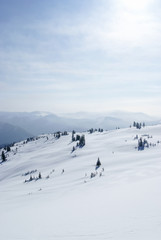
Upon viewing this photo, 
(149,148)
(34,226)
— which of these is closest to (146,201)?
(34,226)

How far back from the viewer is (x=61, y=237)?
11.4m

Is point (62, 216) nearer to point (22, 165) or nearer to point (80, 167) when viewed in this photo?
point (80, 167)

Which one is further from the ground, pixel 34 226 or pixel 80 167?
pixel 34 226

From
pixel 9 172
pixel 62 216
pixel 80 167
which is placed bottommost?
pixel 9 172

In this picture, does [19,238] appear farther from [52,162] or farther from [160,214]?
[52,162]

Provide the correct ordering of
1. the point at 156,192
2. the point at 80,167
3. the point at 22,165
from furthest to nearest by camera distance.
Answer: the point at 22,165
the point at 80,167
the point at 156,192

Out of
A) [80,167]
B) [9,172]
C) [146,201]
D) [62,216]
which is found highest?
[146,201]

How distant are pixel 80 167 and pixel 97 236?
49.8 meters

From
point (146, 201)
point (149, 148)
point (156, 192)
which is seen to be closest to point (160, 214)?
point (146, 201)

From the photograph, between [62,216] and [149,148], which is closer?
[62,216]

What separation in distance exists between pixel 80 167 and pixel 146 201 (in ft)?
149

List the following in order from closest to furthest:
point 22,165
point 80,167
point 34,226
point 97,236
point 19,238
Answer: point 97,236 → point 19,238 → point 34,226 → point 80,167 → point 22,165

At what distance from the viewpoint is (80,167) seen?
60.1 m

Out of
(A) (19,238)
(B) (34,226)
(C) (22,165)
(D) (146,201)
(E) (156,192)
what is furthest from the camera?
(C) (22,165)
